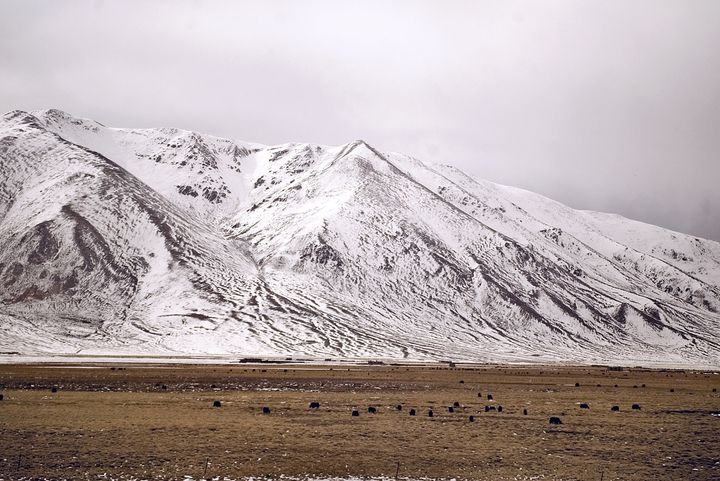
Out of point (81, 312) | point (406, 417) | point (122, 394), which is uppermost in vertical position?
point (406, 417)

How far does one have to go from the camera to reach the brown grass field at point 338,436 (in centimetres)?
2350

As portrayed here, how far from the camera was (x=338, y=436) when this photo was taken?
2988 centimetres

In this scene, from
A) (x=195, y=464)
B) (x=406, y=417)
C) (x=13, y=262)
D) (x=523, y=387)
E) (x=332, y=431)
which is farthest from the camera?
(x=13, y=262)

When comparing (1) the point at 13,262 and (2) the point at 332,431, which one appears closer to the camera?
(2) the point at 332,431

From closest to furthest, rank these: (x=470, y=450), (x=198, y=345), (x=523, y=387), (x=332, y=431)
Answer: (x=470, y=450) → (x=332, y=431) → (x=523, y=387) → (x=198, y=345)

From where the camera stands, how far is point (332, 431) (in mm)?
31266

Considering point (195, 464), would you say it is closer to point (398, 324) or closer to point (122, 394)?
point (122, 394)

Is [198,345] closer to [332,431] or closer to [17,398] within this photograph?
[17,398]

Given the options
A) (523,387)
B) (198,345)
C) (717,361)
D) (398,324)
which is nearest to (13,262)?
(198,345)

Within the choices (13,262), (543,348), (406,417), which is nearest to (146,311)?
(13,262)

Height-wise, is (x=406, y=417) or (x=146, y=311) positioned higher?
(x=406, y=417)

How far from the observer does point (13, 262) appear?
18438cm

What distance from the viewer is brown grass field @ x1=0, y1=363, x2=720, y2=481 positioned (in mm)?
23500

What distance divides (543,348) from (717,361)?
6210cm
